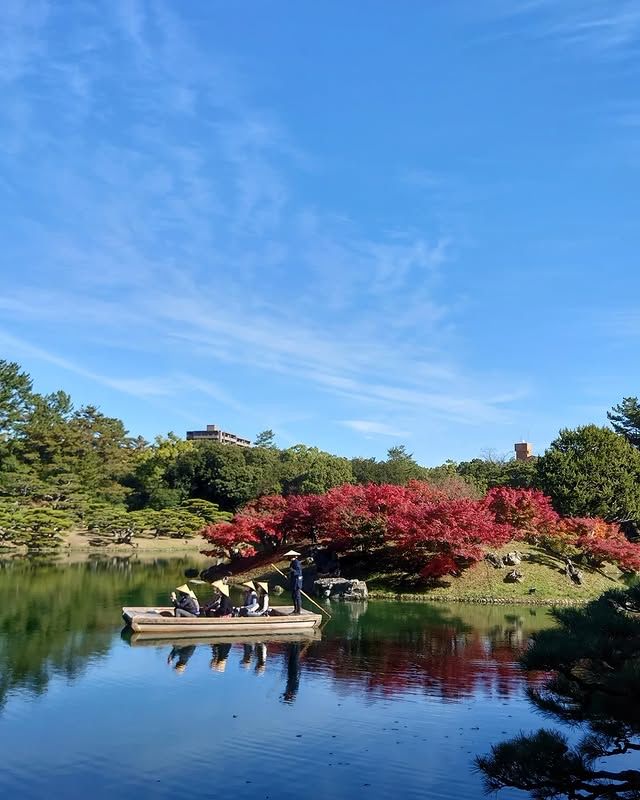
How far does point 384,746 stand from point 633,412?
43557mm

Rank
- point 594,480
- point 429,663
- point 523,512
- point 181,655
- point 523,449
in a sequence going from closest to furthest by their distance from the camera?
point 429,663, point 181,655, point 523,512, point 594,480, point 523,449

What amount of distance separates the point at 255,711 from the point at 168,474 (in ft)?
146

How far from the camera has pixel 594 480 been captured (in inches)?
1232

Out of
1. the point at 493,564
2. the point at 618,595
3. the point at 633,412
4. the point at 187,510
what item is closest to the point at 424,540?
the point at 493,564

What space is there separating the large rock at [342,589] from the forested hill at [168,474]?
37.7ft

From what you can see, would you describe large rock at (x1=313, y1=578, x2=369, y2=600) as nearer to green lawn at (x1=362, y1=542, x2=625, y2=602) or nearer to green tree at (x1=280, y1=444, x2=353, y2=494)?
green lawn at (x1=362, y1=542, x2=625, y2=602)

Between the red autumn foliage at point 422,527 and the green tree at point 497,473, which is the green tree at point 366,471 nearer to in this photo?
the green tree at point 497,473

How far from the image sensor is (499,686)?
1102 centimetres

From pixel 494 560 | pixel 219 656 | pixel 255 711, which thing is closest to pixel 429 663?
pixel 219 656

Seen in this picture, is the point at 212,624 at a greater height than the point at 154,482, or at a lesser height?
lesser

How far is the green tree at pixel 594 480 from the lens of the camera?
3111 centimetres

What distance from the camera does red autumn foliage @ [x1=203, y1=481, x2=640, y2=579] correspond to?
848 inches

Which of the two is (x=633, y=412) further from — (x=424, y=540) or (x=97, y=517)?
(x=97, y=517)

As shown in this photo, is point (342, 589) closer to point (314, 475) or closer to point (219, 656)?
point (219, 656)
